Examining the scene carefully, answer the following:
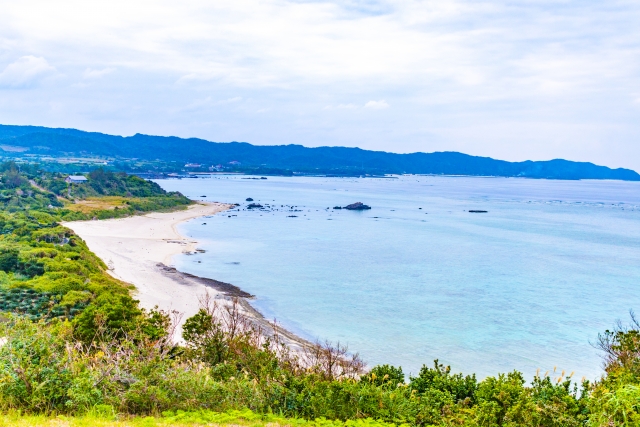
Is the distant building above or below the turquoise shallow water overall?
above

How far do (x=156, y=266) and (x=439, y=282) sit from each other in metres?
18.1

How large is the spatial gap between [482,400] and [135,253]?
110 feet

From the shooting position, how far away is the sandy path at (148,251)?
26.1 metres

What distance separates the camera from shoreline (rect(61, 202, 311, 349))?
24.5 metres

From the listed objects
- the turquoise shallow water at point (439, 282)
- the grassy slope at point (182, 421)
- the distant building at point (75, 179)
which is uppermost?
the distant building at point (75, 179)

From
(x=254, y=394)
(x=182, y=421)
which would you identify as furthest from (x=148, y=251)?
(x=182, y=421)

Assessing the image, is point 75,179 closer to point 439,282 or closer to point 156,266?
point 156,266

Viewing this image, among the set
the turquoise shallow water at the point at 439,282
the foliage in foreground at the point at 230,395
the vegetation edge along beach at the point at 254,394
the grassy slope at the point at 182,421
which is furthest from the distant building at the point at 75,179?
the grassy slope at the point at 182,421

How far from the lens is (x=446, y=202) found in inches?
3885

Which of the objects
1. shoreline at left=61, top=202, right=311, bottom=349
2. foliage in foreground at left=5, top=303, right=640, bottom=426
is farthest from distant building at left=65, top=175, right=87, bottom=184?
foliage in foreground at left=5, top=303, right=640, bottom=426

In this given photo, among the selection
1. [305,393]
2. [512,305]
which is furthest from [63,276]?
[512,305]

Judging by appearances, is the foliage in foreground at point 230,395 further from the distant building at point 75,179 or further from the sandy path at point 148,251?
the distant building at point 75,179

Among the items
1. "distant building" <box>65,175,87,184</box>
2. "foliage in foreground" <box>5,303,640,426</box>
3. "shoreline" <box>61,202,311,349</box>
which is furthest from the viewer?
"distant building" <box>65,175,87,184</box>

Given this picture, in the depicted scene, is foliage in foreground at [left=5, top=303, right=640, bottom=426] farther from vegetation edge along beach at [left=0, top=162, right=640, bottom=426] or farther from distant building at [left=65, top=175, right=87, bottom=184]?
distant building at [left=65, top=175, right=87, bottom=184]
